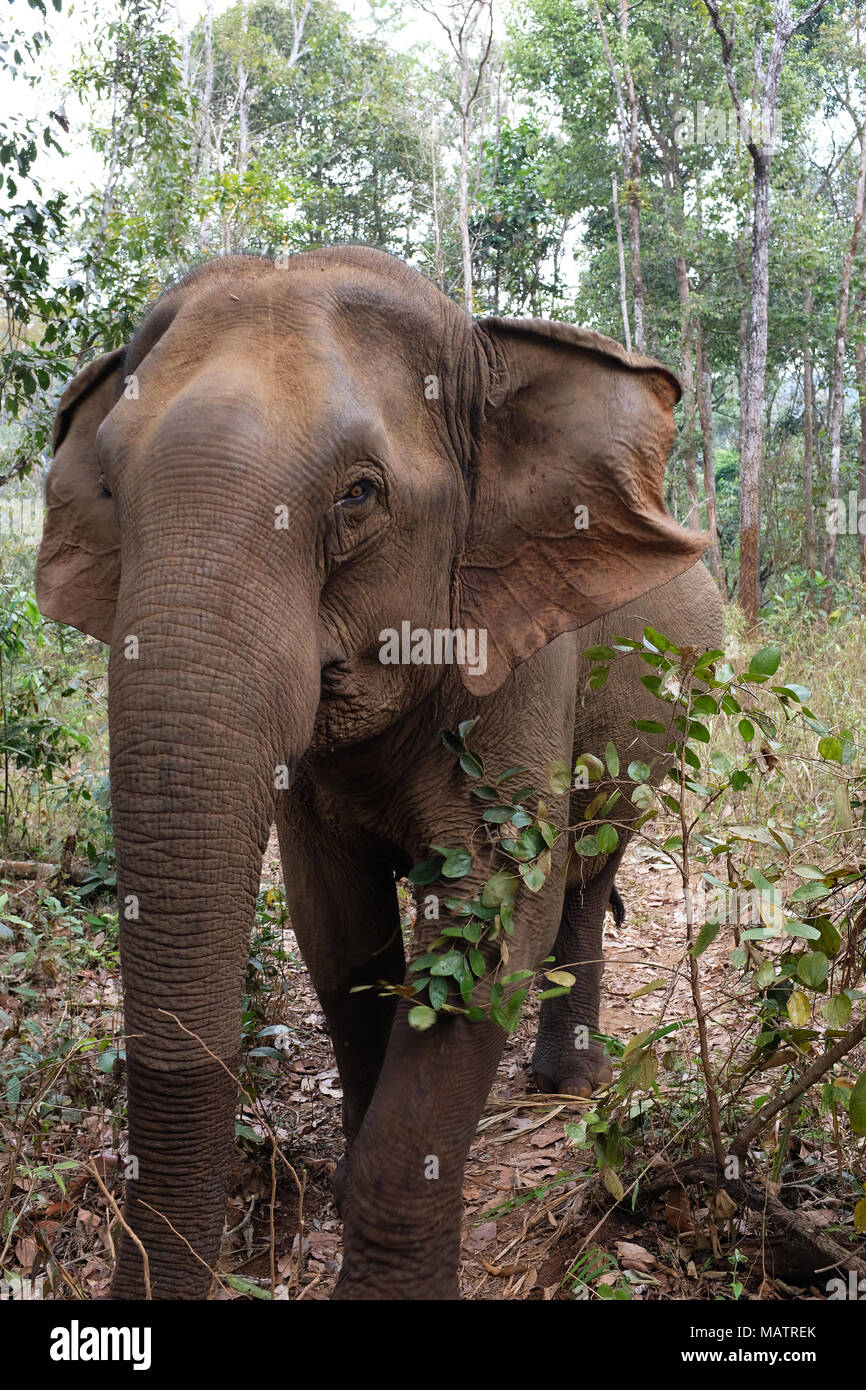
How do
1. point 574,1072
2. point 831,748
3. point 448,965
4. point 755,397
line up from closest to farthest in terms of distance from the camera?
1. point 831,748
2. point 448,965
3. point 574,1072
4. point 755,397

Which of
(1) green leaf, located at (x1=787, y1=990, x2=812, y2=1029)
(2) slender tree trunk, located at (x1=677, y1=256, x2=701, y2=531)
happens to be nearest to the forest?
(1) green leaf, located at (x1=787, y1=990, x2=812, y2=1029)

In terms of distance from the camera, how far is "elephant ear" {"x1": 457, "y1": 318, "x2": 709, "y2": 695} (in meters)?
3.09

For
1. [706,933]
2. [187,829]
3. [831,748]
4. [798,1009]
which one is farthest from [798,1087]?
[187,829]

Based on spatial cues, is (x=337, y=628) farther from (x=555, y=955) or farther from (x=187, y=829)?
(x=555, y=955)

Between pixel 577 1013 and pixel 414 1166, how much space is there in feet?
6.64

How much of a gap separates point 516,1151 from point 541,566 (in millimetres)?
2215

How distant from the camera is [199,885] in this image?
7.23 feet

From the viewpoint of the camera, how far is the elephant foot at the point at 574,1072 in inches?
185

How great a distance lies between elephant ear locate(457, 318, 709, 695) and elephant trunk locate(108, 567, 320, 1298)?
84 cm

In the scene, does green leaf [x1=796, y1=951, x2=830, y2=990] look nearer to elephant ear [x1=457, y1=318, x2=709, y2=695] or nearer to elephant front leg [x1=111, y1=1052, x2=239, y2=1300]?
elephant ear [x1=457, y1=318, x2=709, y2=695]

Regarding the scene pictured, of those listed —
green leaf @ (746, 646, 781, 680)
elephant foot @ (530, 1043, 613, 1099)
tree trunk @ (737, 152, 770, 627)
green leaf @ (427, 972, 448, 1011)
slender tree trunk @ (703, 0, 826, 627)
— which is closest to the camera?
green leaf @ (746, 646, 781, 680)

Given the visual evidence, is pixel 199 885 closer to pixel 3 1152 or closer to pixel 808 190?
pixel 3 1152

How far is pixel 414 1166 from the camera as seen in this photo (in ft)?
9.51
